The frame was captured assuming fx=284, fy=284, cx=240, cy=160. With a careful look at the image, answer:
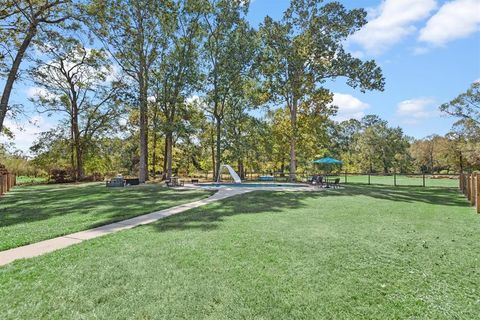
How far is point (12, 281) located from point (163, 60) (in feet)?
72.9

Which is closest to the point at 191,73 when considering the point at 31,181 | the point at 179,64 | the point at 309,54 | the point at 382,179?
the point at 179,64

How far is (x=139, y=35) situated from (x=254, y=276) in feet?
67.3

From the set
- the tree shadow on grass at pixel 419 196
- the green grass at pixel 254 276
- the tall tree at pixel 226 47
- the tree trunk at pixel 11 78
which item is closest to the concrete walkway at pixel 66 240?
the green grass at pixel 254 276

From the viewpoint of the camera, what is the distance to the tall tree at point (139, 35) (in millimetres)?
17359

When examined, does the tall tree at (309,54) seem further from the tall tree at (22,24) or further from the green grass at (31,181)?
the green grass at (31,181)

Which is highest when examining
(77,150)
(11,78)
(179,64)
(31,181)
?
(179,64)

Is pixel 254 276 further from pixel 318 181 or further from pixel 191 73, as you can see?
pixel 191 73

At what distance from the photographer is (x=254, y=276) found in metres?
3.42

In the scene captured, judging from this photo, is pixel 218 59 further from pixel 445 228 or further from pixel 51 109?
pixel 445 228

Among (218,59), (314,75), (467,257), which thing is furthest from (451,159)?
(467,257)

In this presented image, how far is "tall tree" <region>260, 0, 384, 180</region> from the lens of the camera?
20797 millimetres

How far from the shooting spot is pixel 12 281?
128 inches

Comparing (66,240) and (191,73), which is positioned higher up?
(191,73)

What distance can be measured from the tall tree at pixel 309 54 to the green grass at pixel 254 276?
17.3m
